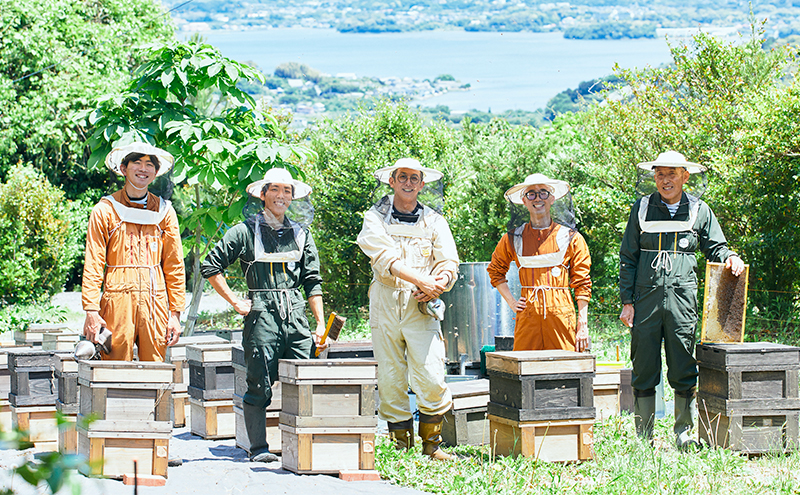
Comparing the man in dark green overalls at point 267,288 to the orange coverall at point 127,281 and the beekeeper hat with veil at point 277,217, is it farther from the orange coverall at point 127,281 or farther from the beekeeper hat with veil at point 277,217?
the orange coverall at point 127,281

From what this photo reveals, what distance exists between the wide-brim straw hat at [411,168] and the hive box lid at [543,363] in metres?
1.25

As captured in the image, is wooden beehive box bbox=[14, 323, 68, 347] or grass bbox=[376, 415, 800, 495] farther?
wooden beehive box bbox=[14, 323, 68, 347]

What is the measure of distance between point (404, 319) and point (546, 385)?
0.94 meters

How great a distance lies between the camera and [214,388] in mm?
5457

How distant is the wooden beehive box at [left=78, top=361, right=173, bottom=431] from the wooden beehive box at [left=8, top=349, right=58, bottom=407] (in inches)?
51.0

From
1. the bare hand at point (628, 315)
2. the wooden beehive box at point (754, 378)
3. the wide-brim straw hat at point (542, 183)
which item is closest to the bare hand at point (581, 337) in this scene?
the bare hand at point (628, 315)

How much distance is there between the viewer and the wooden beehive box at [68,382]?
16.1 feet

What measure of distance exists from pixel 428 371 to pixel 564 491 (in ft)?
3.53

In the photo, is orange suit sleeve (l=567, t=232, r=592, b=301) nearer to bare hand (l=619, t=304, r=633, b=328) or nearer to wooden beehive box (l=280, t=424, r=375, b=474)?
bare hand (l=619, t=304, r=633, b=328)

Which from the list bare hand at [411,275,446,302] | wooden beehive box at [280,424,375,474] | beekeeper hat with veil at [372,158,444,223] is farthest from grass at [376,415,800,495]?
beekeeper hat with veil at [372,158,444,223]

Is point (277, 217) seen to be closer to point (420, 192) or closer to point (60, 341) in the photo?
point (420, 192)

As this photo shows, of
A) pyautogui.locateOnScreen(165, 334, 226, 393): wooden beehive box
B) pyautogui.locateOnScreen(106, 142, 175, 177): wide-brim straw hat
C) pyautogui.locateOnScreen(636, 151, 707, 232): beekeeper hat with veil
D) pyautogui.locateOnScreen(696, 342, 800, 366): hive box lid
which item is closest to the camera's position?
pyautogui.locateOnScreen(106, 142, 175, 177): wide-brim straw hat

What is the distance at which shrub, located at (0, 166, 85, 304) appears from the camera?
1299cm

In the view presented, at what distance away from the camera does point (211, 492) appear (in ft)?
13.4
